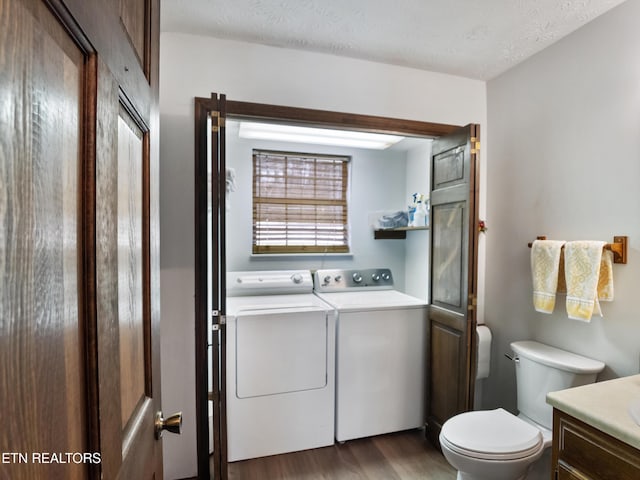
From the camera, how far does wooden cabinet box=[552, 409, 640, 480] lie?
3.24 feet

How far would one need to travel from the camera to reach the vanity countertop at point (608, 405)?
39.6 inches

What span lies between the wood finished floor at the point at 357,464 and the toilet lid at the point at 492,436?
1.81 ft

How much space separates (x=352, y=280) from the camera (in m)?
3.02

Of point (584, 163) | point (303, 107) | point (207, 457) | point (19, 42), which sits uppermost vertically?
point (303, 107)

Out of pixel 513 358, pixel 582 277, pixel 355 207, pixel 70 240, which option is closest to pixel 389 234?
pixel 355 207

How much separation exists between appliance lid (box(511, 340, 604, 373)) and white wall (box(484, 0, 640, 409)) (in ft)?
0.19

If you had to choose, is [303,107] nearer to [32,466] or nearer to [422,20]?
[422,20]

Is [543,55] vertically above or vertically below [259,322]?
above

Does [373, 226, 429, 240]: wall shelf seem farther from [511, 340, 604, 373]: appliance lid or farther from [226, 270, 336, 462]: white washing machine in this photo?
[511, 340, 604, 373]: appliance lid

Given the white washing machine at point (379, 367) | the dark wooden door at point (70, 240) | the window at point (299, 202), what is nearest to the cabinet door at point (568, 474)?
the white washing machine at point (379, 367)

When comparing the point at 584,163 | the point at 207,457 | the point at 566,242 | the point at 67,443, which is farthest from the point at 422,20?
the point at 207,457

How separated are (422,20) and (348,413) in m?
2.42

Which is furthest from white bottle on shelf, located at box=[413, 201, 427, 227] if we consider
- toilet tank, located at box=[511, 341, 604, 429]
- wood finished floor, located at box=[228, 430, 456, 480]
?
wood finished floor, located at box=[228, 430, 456, 480]

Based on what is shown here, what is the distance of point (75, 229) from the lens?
1.45ft
